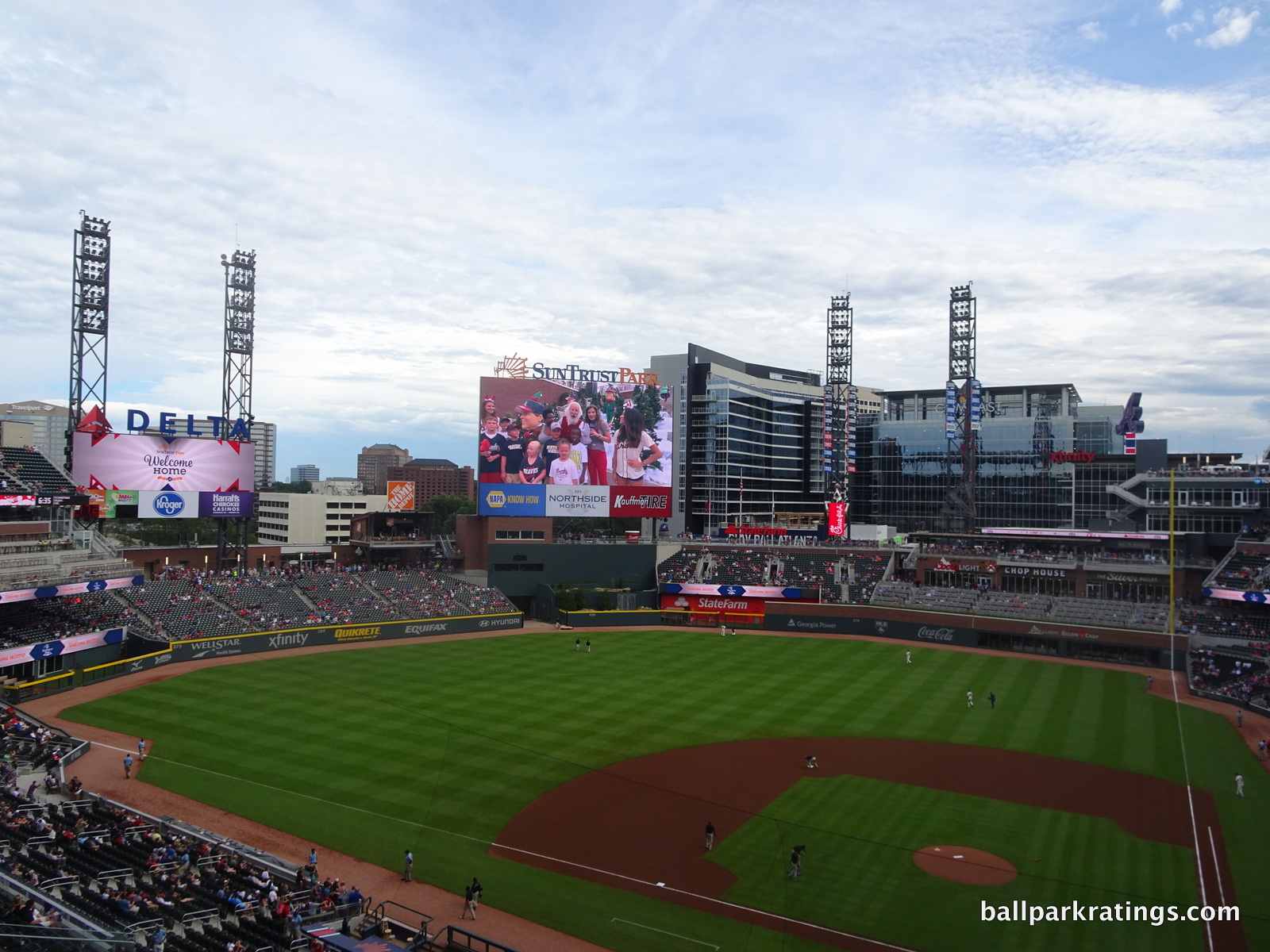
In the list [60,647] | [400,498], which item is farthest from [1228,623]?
[60,647]

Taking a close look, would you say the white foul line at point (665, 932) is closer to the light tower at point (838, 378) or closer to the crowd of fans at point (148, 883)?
the crowd of fans at point (148, 883)

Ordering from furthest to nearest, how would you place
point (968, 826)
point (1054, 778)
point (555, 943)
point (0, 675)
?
1. point (0, 675)
2. point (1054, 778)
3. point (968, 826)
4. point (555, 943)

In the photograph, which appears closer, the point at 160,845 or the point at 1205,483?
the point at 160,845

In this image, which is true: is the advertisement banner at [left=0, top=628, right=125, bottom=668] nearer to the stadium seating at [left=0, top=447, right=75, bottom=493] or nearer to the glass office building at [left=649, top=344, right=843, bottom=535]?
the stadium seating at [left=0, top=447, right=75, bottom=493]

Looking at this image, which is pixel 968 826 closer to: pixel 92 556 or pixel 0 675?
pixel 0 675

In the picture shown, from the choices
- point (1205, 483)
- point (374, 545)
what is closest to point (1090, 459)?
point (1205, 483)

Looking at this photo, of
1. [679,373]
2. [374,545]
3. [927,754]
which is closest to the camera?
[927,754]

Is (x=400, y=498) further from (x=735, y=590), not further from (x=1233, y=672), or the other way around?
(x=1233, y=672)

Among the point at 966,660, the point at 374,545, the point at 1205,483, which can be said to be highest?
the point at 1205,483
